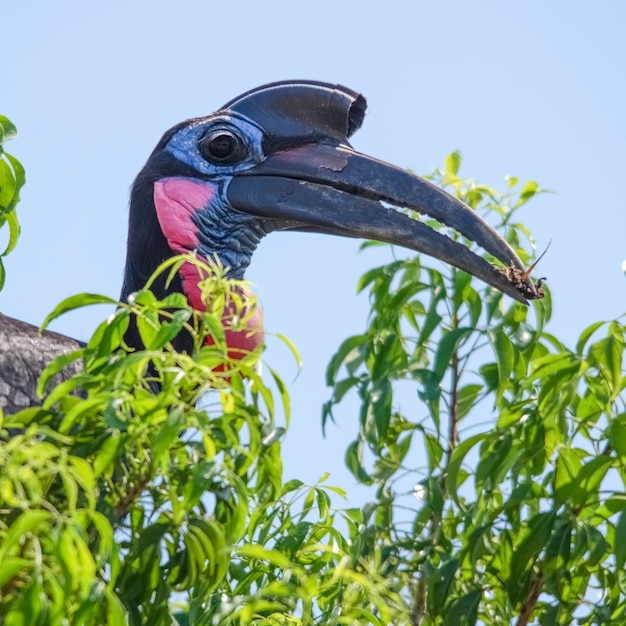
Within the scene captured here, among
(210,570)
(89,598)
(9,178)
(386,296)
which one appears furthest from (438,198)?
(89,598)

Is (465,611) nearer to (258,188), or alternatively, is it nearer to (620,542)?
(620,542)

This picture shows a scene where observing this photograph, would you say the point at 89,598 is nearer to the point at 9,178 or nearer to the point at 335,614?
the point at 335,614

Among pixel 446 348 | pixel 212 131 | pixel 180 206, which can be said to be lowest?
pixel 446 348

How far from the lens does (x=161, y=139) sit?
206 inches

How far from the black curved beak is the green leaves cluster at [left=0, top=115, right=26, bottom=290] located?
139cm

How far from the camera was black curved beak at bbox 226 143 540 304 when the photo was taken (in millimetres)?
4367

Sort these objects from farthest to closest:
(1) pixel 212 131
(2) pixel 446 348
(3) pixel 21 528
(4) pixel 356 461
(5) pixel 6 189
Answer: (1) pixel 212 131
(4) pixel 356 461
(2) pixel 446 348
(5) pixel 6 189
(3) pixel 21 528

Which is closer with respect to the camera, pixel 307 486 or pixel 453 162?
pixel 307 486

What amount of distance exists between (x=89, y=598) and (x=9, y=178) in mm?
1123

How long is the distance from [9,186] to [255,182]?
6.10ft

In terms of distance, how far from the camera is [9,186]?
10.7 ft

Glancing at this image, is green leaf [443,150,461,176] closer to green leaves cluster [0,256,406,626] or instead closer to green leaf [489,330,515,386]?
green leaf [489,330,515,386]

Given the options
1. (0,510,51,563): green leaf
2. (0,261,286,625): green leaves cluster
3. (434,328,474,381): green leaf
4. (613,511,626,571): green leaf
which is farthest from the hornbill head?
(0,510,51,563): green leaf

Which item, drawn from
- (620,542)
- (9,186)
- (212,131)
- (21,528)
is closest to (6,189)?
(9,186)
